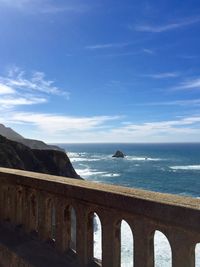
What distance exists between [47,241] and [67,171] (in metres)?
37.9

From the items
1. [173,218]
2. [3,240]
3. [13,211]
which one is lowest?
[3,240]

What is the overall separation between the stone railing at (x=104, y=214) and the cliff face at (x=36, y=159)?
1135 inches

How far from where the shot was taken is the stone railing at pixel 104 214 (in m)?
2.38

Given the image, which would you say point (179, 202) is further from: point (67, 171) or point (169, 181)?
point (169, 181)

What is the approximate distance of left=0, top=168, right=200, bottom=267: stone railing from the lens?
238cm

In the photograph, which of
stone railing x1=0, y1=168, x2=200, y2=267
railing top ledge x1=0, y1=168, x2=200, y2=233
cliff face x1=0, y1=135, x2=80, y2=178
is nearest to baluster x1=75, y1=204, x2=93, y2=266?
stone railing x1=0, y1=168, x2=200, y2=267

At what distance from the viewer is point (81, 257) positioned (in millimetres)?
3254

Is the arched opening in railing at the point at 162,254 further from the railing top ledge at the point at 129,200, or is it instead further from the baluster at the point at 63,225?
the railing top ledge at the point at 129,200

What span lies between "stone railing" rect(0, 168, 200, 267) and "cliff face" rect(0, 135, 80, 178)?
94.6 feet

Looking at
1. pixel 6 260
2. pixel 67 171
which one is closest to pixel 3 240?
pixel 6 260

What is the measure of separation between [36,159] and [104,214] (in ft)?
121

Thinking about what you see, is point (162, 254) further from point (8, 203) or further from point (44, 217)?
point (44, 217)

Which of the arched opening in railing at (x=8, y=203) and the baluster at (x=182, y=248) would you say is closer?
the baluster at (x=182, y=248)

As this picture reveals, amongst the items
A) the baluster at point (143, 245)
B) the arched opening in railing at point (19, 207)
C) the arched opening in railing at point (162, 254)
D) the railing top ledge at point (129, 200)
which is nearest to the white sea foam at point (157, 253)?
the arched opening in railing at point (162, 254)
